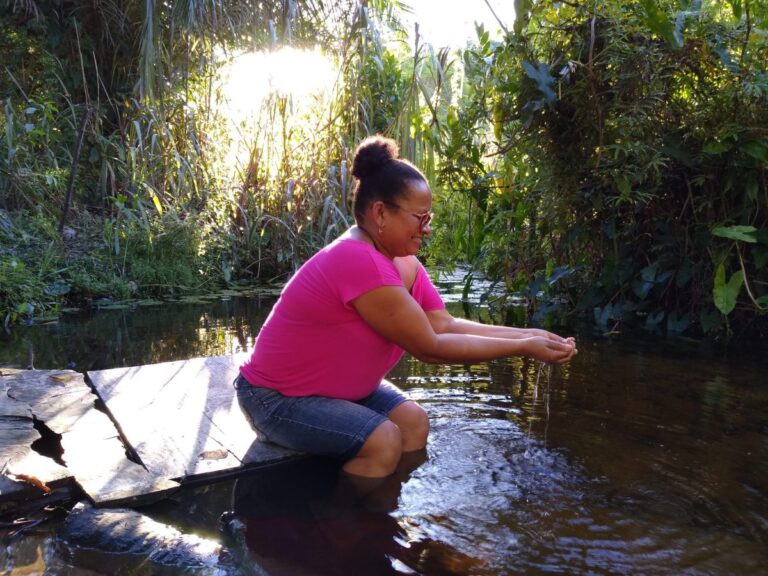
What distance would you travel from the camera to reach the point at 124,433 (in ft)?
8.75

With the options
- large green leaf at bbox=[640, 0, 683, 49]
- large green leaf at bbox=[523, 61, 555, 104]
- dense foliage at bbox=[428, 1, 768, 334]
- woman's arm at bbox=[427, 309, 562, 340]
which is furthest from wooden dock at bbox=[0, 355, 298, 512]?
large green leaf at bbox=[640, 0, 683, 49]

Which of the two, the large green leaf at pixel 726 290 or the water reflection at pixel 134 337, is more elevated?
the large green leaf at pixel 726 290

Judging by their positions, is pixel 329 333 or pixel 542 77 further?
pixel 542 77

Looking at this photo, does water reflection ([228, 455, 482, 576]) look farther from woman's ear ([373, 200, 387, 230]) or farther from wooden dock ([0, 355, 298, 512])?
woman's ear ([373, 200, 387, 230])

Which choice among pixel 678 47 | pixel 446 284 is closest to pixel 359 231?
pixel 678 47

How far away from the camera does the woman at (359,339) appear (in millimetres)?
2393

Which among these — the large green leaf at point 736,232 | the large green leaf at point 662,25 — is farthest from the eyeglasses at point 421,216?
the large green leaf at point 736,232

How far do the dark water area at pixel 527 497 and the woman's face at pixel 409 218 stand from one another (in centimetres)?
82

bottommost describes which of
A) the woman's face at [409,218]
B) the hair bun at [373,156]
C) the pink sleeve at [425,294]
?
the pink sleeve at [425,294]

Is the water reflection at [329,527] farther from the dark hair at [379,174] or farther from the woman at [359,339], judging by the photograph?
the dark hair at [379,174]

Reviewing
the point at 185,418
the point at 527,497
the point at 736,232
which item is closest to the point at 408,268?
the point at 527,497

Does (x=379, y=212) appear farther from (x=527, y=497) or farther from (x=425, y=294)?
(x=527, y=497)

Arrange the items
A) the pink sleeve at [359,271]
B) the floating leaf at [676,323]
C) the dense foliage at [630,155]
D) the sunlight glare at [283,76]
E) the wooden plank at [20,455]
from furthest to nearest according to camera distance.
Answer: the sunlight glare at [283,76], the floating leaf at [676,323], the dense foliage at [630,155], the pink sleeve at [359,271], the wooden plank at [20,455]

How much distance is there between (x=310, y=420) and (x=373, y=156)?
0.91 metres
